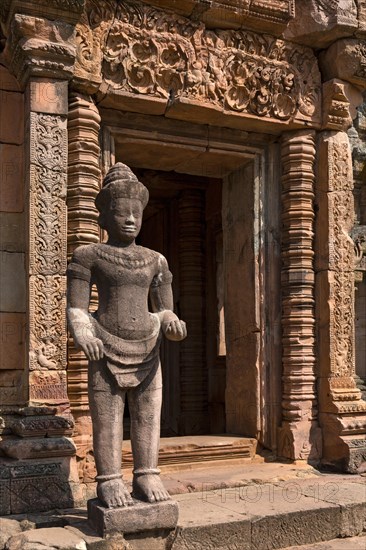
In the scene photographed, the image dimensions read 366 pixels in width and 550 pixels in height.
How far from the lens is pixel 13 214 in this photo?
6004mm

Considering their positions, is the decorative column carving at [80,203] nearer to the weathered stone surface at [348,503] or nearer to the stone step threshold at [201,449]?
the stone step threshold at [201,449]

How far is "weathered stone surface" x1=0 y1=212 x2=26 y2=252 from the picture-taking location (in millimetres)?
5938

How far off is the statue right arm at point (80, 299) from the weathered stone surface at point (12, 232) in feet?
4.91

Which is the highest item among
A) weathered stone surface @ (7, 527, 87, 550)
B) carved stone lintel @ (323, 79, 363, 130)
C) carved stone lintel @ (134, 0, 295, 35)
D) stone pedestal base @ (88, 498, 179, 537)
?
carved stone lintel @ (134, 0, 295, 35)

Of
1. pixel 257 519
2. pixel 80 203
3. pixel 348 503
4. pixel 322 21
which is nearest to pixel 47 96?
pixel 80 203

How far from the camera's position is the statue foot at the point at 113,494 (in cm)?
445

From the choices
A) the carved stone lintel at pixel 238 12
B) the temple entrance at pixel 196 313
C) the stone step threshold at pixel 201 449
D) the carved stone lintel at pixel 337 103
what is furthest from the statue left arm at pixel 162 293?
the temple entrance at pixel 196 313

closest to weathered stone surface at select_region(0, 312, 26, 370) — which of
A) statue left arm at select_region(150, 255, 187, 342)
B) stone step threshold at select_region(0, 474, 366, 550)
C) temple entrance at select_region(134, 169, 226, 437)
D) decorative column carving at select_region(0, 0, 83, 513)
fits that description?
decorative column carving at select_region(0, 0, 83, 513)

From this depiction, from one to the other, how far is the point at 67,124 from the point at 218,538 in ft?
12.1

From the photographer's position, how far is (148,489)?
15.0 feet

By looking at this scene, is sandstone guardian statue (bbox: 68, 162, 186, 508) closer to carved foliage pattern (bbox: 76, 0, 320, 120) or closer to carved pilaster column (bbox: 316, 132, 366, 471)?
carved foliage pattern (bbox: 76, 0, 320, 120)

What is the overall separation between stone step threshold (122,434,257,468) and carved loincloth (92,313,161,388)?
2.19 metres

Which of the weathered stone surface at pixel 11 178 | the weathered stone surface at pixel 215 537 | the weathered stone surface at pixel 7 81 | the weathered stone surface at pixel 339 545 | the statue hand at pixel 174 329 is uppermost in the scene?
the weathered stone surface at pixel 7 81

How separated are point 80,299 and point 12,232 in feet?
5.56
